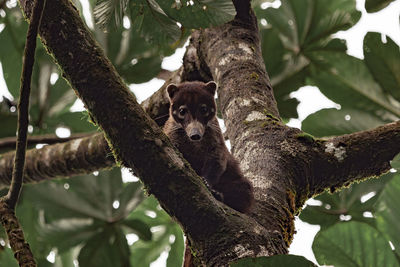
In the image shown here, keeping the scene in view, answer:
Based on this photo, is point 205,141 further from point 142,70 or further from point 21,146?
point 21,146

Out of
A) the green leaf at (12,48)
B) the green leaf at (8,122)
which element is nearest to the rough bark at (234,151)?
the green leaf at (12,48)

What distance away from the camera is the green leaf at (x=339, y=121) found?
348cm

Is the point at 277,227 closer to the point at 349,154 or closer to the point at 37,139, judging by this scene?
the point at 349,154

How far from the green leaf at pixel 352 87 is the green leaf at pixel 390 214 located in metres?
2.14

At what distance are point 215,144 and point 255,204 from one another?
4.32 feet

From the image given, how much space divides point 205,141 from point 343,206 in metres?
1.16

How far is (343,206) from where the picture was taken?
3.82m

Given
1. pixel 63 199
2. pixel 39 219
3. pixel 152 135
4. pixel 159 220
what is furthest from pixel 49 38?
pixel 159 220

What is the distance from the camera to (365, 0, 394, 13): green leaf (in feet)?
8.73

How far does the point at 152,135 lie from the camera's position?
6.21ft

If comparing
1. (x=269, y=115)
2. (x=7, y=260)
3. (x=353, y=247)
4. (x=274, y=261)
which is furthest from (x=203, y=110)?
(x=274, y=261)

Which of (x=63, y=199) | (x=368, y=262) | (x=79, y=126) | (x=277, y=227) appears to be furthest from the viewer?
(x=79, y=126)

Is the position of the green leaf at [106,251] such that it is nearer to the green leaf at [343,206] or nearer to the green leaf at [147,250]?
the green leaf at [147,250]

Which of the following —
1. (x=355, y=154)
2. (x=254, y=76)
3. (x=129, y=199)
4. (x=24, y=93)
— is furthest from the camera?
(x=129, y=199)
